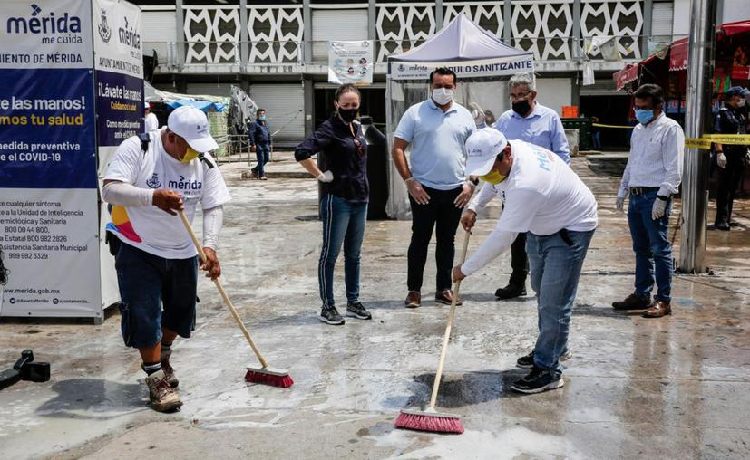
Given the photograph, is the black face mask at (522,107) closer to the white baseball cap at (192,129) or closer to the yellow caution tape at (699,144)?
the yellow caution tape at (699,144)

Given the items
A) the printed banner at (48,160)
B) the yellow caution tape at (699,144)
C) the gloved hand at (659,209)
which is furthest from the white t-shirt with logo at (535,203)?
the yellow caution tape at (699,144)

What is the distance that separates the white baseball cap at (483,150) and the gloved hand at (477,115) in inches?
276

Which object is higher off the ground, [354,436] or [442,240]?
[442,240]

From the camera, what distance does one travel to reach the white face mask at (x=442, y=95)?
21.6 feet

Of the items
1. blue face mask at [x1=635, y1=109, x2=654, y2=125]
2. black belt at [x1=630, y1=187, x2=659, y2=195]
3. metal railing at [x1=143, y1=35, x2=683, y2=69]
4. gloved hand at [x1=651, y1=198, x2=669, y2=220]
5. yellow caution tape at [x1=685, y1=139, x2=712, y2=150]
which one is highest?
metal railing at [x1=143, y1=35, x2=683, y2=69]

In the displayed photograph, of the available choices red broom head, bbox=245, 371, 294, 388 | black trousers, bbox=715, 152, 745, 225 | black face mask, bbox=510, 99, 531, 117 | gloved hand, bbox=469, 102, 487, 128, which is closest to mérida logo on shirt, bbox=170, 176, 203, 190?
red broom head, bbox=245, 371, 294, 388

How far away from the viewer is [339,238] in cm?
615

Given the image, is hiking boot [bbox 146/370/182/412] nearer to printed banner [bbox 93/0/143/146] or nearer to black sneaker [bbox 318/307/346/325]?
black sneaker [bbox 318/307/346/325]

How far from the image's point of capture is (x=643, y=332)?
5.86 meters

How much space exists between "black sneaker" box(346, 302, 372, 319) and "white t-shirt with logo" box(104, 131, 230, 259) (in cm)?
207

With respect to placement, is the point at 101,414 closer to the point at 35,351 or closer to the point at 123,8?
the point at 35,351

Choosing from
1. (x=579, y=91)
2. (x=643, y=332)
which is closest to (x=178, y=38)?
(x=579, y=91)

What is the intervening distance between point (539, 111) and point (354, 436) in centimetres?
365

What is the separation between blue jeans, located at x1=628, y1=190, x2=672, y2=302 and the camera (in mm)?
6238
